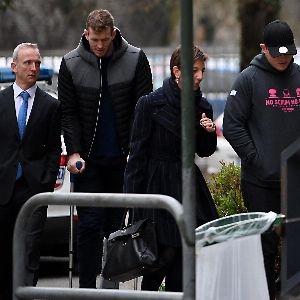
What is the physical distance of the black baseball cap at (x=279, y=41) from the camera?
7.55 meters

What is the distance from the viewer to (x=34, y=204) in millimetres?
5785

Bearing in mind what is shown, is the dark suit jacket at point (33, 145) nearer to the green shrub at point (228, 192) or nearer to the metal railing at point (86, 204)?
the green shrub at point (228, 192)

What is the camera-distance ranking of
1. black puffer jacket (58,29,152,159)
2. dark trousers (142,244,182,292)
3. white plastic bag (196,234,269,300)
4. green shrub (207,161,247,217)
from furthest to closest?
green shrub (207,161,247,217)
black puffer jacket (58,29,152,159)
dark trousers (142,244,182,292)
white plastic bag (196,234,269,300)

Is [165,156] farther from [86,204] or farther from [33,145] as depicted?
[86,204]

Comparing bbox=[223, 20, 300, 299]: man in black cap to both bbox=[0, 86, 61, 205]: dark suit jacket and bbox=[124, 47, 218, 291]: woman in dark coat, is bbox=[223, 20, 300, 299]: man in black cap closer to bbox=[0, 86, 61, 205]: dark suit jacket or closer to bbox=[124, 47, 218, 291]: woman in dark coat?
bbox=[124, 47, 218, 291]: woman in dark coat

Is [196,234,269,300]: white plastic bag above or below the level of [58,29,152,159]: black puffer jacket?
below

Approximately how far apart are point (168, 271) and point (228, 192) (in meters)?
1.81

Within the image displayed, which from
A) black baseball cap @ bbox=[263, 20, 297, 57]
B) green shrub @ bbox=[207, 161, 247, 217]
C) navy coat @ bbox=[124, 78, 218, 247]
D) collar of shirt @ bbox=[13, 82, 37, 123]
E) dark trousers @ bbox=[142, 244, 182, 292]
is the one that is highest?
black baseball cap @ bbox=[263, 20, 297, 57]

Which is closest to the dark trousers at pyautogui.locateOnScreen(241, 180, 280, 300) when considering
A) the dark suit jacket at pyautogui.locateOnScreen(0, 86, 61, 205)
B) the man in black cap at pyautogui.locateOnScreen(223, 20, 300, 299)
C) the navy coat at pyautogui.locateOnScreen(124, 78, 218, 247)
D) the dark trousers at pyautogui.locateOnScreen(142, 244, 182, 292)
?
the man in black cap at pyautogui.locateOnScreen(223, 20, 300, 299)

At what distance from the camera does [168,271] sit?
A: 7223 mm

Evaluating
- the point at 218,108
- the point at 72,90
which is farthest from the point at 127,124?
the point at 218,108

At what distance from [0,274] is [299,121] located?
6.74 feet

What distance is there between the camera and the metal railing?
555 cm

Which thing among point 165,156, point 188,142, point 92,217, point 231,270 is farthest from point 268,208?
point 188,142
